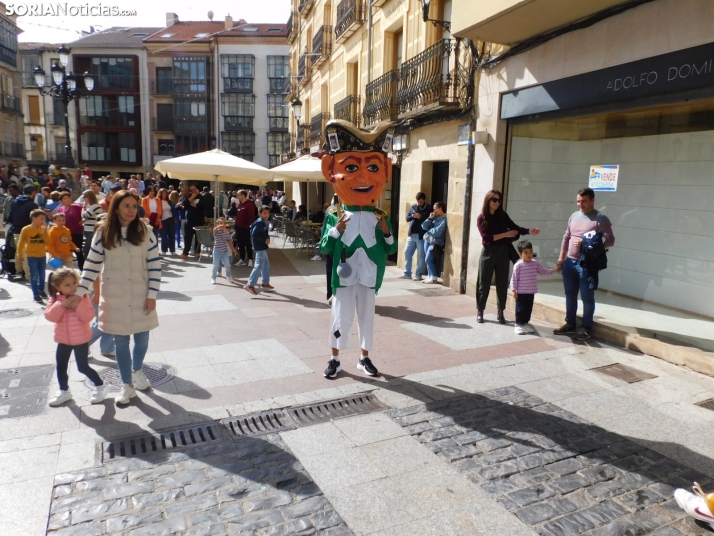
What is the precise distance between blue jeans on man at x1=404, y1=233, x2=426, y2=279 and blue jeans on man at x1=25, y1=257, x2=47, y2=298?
6.46m

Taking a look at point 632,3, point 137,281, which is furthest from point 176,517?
point 632,3

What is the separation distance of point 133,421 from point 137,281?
1121mm

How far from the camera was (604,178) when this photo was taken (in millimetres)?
7957

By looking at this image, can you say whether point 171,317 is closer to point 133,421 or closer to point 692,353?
point 133,421

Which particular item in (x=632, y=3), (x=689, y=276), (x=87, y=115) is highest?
(x=87, y=115)

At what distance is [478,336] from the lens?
22.1 feet

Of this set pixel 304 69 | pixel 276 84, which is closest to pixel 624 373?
pixel 304 69

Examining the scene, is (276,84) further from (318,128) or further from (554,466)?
(554,466)

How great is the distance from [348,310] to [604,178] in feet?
16.4

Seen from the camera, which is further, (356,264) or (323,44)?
(323,44)

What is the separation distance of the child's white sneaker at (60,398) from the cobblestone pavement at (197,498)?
3.86 feet

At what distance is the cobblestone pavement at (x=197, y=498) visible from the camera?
295 centimetres

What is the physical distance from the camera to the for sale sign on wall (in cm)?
793

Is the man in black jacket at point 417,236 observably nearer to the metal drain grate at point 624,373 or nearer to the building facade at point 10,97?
the metal drain grate at point 624,373
